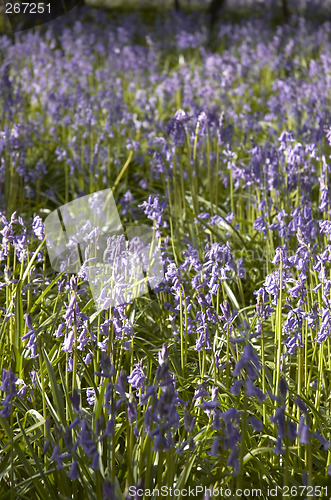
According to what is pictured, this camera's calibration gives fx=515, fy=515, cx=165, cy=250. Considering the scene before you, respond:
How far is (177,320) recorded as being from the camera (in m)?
2.89

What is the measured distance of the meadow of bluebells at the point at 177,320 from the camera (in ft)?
5.23

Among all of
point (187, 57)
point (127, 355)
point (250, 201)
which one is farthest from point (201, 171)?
point (187, 57)

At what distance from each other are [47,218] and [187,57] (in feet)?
19.7

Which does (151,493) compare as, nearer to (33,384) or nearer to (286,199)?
(33,384)

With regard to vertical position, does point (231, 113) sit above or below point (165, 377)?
above

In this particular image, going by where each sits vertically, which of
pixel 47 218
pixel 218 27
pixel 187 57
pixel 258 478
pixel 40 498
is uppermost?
pixel 218 27

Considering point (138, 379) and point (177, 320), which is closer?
point (138, 379)

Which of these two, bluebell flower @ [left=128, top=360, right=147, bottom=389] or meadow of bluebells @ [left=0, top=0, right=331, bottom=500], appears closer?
meadow of bluebells @ [left=0, top=0, right=331, bottom=500]

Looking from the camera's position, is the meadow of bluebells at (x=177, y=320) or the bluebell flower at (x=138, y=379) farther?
the bluebell flower at (x=138, y=379)

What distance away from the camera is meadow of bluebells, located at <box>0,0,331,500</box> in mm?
1595

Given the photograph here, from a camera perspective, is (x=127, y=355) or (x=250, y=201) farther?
(x=250, y=201)

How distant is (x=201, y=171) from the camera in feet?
15.3

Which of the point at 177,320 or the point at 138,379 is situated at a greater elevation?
the point at 138,379

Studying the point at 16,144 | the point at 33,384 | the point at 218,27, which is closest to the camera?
the point at 33,384
